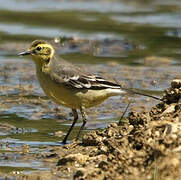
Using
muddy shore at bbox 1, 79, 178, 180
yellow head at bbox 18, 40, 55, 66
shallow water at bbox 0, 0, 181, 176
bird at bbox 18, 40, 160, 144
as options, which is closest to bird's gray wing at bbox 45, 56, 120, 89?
bird at bbox 18, 40, 160, 144

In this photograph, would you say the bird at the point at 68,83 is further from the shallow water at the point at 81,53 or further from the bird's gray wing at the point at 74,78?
the shallow water at the point at 81,53

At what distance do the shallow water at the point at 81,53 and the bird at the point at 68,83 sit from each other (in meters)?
0.58

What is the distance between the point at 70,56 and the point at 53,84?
5.87m

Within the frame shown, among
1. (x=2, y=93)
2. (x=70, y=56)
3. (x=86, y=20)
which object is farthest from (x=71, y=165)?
(x=86, y=20)

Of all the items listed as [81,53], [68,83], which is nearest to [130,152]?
[68,83]

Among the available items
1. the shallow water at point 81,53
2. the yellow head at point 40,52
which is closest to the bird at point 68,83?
the yellow head at point 40,52

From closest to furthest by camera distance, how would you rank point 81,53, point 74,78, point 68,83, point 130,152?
point 130,152, point 68,83, point 74,78, point 81,53

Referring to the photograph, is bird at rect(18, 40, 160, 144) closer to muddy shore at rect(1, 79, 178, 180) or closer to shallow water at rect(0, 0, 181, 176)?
shallow water at rect(0, 0, 181, 176)

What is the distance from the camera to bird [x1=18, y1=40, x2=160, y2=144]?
375 inches

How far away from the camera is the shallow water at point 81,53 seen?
1016cm

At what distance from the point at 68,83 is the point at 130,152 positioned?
2993 mm

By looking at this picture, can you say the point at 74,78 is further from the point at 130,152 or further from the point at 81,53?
the point at 81,53

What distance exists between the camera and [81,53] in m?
15.8

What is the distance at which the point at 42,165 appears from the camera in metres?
7.86
